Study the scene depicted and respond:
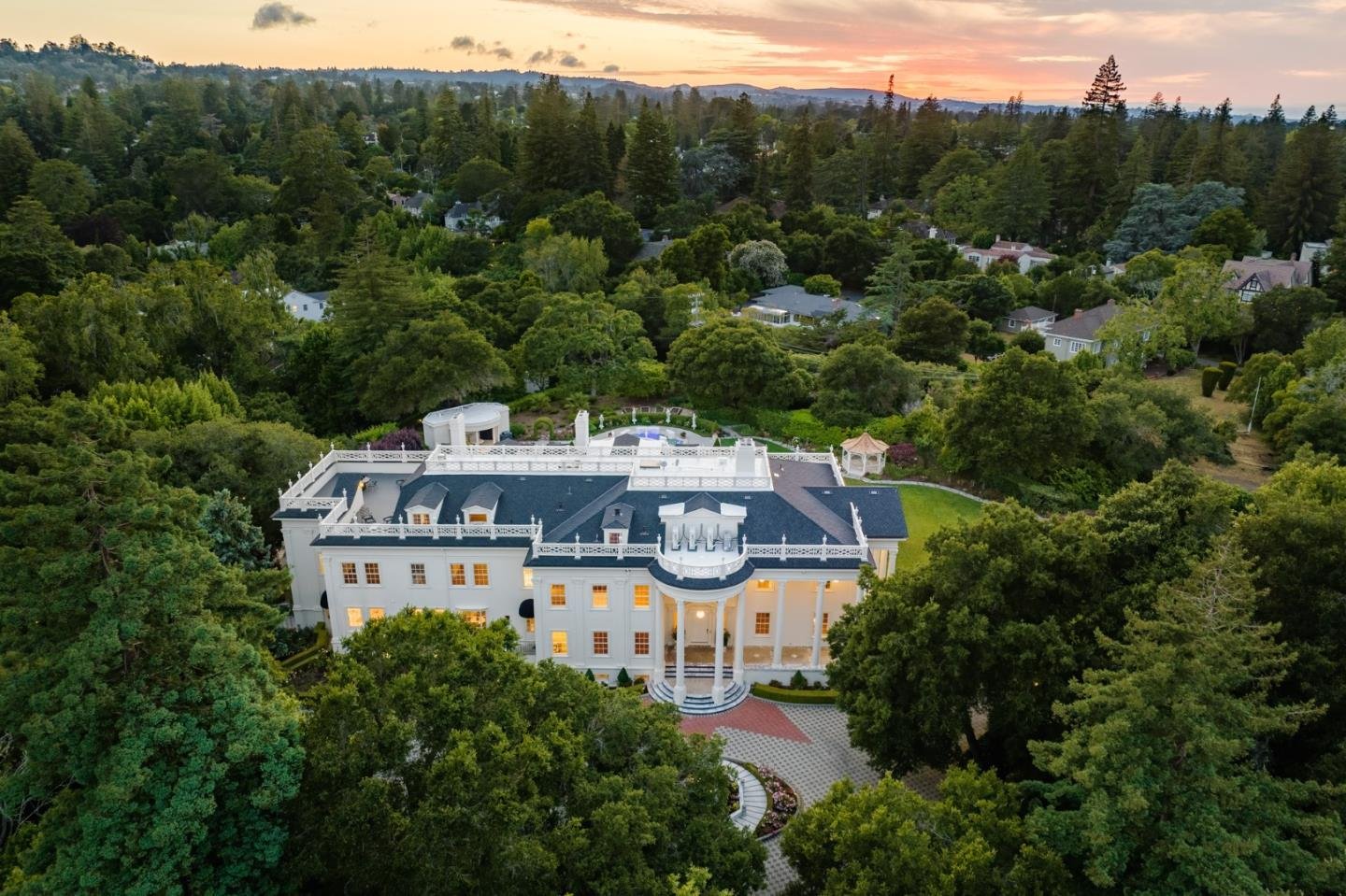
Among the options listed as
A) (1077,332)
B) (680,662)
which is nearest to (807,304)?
(1077,332)

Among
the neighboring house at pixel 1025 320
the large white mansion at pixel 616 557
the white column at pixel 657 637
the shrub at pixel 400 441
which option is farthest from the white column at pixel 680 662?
the neighboring house at pixel 1025 320

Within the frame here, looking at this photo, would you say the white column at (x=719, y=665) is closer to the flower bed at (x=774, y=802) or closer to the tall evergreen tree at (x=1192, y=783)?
the flower bed at (x=774, y=802)

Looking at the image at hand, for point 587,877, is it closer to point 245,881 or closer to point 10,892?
point 245,881

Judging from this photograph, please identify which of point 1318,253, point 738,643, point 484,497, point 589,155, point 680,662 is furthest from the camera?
point 589,155

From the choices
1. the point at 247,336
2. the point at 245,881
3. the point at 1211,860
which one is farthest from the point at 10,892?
the point at 247,336

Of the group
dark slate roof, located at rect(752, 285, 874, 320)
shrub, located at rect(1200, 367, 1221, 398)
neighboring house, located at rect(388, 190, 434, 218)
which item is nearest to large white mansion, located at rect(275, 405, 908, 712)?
shrub, located at rect(1200, 367, 1221, 398)

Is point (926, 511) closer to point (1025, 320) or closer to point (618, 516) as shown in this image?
point (618, 516)
